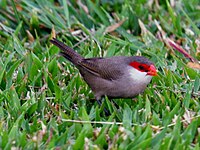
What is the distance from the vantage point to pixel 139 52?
708 cm

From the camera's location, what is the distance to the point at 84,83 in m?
6.48

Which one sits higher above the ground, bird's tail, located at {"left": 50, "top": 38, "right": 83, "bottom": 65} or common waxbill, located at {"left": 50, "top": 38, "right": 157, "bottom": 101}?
bird's tail, located at {"left": 50, "top": 38, "right": 83, "bottom": 65}

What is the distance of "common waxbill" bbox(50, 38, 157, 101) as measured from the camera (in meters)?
5.89

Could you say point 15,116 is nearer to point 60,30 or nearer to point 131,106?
point 131,106

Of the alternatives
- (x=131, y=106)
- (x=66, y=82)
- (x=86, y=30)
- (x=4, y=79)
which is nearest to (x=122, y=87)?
(x=131, y=106)

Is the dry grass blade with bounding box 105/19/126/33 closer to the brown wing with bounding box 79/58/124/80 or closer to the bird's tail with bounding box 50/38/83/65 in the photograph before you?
the bird's tail with bounding box 50/38/83/65

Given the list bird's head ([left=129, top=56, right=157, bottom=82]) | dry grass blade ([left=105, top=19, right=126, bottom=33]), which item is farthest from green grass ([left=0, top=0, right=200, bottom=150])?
bird's head ([left=129, top=56, right=157, bottom=82])

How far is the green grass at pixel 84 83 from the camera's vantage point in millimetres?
5137

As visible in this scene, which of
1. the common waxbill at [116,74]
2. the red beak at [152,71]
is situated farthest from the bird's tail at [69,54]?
the red beak at [152,71]

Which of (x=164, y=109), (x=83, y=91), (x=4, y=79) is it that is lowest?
(x=164, y=109)

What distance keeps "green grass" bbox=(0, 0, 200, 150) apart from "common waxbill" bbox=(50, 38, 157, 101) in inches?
4.7

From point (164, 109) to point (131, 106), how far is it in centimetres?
→ 35

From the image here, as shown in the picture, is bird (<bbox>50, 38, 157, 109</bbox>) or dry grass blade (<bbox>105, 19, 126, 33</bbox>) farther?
dry grass blade (<bbox>105, 19, 126, 33</bbox>)

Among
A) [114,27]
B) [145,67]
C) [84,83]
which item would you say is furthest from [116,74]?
[114,27]
